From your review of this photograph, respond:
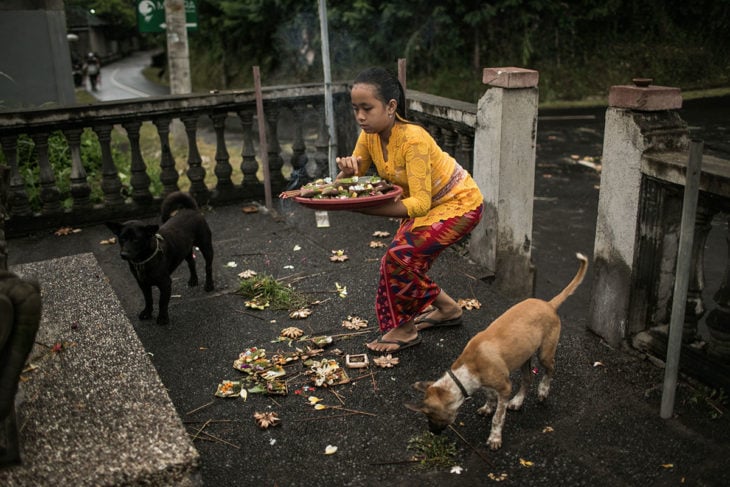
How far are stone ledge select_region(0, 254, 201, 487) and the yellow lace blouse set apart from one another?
193cm

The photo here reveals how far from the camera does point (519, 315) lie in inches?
161

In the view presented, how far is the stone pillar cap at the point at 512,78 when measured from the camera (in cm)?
569

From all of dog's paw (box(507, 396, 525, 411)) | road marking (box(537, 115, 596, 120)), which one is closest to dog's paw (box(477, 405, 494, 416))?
dog's paw (box(507, 396, 525, 411))

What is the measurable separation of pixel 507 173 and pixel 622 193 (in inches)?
56.6

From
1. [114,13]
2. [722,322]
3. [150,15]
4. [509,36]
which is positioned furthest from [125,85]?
[722,322]

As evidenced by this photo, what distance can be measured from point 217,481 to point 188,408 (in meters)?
0.79

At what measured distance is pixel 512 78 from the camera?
18.7ft

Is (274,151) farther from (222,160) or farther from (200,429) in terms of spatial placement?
(200,429)

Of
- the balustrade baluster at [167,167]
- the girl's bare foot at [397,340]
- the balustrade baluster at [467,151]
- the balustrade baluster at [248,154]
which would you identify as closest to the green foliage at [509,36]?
the balustrade baluster at [248,154]

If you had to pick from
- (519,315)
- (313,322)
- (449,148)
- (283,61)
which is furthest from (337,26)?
(519,315)

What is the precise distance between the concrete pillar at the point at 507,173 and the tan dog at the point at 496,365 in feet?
6.76

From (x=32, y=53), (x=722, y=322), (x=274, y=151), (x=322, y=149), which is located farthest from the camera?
(x=32, y=53)

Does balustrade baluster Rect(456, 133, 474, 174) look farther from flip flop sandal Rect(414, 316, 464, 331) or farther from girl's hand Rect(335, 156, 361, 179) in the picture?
girl's hand Rect(335, 156, 361, 179)

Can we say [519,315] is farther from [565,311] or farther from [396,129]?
[565,311]
